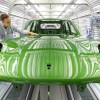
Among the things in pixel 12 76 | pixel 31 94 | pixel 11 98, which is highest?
pixel 12 76

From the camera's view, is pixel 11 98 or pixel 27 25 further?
pixel 27 25

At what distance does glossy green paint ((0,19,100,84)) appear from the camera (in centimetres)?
284

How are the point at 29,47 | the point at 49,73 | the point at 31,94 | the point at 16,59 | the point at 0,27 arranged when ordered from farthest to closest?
1. the point at 0,27
2. the point at 31,94
3. the point at 29,47
4. the point at 16,59
5. the point at 49,73

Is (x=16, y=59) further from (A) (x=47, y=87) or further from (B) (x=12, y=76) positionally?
(A) (x=47, y=87)

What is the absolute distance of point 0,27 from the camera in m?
4.50

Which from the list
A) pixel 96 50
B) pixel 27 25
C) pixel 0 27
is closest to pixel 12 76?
pixel 96 50

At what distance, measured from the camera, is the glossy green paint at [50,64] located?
284cm

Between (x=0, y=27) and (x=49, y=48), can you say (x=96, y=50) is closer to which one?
(x=49, y=48)

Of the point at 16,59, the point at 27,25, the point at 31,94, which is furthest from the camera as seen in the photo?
the point at 27,25

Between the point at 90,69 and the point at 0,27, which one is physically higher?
the point at 0,27

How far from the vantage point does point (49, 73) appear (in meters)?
2.83

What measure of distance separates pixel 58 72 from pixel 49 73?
100 mm

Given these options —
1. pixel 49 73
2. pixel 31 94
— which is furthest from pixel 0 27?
pixel 49 73

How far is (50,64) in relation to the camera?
2922 mm
